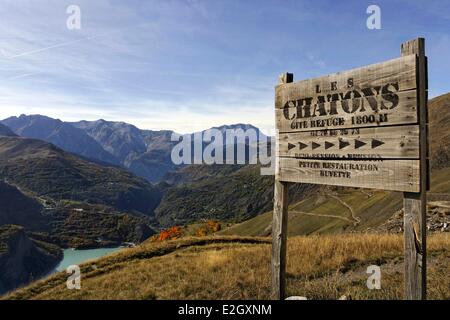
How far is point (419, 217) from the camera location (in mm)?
5977

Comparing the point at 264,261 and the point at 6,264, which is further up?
the point at 264,261

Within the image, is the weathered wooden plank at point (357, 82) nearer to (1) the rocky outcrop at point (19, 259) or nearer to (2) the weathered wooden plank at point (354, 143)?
(2) the weathered wooden plank at point (354, 143)

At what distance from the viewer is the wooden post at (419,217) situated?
5.98 meters

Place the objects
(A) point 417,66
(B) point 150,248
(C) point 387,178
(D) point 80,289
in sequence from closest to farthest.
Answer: (A) point 417,66
(C) point 387,178
(D) point 80,289
(B) point 150,248

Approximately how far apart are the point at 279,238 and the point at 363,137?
3.05 m

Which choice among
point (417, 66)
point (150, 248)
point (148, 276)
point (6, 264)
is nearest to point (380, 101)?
point (417, 66)

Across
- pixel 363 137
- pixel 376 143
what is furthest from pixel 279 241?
pixel 376 143

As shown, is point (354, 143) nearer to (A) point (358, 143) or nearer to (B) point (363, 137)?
(A) point (358, 143)

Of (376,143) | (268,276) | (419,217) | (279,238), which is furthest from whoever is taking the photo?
(268,276)

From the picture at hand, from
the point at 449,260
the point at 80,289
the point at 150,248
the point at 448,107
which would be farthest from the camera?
the point at 448,107

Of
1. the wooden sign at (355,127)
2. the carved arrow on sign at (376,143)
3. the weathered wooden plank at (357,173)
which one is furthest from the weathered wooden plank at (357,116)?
the weathered wooden plank at (357,173)

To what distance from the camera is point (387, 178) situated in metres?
6.59
